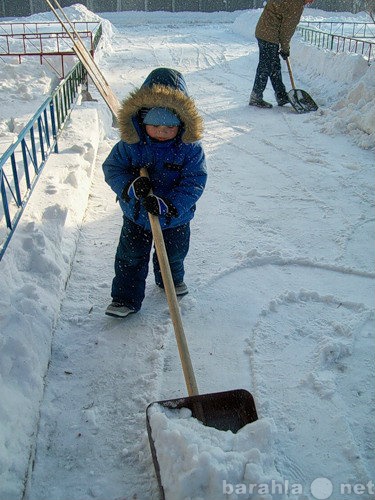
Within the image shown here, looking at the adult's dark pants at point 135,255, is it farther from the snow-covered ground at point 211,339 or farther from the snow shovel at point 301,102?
the snow shovel at point 301,102

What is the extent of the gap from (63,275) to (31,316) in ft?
1.91

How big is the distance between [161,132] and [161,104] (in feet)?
0.50

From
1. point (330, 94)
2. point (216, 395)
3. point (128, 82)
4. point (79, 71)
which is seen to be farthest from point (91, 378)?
point (128, 82)

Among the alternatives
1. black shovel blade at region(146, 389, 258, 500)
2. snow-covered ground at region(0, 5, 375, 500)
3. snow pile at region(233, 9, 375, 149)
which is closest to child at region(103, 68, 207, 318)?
snow-covered ground at region(0, 5, 375, 500)

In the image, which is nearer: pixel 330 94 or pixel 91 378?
pixel 91 378

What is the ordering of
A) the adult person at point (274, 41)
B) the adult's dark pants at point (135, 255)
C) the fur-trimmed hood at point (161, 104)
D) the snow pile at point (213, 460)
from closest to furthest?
the snow pile at point (213, 460)
the fur-trimmed hood at point (161, 104)
the adult's dark pants at point (135, 255)
the adult person at point (274, 41)

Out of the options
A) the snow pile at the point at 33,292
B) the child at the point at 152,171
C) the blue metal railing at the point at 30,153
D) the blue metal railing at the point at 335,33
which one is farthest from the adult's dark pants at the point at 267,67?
the child at the point at 152,171

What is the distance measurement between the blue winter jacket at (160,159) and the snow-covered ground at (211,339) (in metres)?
0.75

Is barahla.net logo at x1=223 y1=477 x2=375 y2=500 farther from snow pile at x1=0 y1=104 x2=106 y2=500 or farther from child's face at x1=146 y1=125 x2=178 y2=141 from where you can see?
child's face at x1=146 y1=125 x2=178 y2=141

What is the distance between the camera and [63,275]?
3119mm

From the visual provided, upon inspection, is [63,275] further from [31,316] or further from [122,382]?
[122,382]

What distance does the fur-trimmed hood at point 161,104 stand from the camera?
8.04 feet

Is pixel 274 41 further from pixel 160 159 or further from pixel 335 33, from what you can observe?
pixel 335 33

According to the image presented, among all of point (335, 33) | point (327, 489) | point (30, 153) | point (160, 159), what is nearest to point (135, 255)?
point (160, 159)
